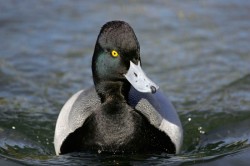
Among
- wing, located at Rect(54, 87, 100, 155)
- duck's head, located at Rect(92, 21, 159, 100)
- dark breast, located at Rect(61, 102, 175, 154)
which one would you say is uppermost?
duck's head, located at Rect(92, 21, 159, 100)

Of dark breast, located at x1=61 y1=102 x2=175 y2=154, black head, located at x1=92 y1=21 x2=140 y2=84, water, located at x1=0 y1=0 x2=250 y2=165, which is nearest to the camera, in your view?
black head, located at x1=92 y1=21 x2=140 y2=84

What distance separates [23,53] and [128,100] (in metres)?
3.83

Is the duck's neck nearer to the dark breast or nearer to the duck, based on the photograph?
the duck

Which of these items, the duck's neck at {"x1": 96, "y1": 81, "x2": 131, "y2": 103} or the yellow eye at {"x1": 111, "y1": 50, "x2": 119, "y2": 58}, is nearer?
the yellow eye at {"x1": 111, "y1": 50, "x2": 119, "y2": 58}

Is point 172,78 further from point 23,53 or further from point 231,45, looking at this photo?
point 23,53

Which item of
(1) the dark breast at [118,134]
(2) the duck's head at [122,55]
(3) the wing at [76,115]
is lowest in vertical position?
(1) the dark breast at [118,134]

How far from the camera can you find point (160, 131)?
260 inches

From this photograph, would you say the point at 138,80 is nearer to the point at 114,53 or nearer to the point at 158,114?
the point at 114,53

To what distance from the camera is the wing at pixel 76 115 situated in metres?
6.65

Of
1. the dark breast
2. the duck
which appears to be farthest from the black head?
the dark breast

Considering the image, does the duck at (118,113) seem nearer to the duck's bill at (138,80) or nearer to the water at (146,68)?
the duck's bill at (138,80)

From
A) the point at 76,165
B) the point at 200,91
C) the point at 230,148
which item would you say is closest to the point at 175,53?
the point at 200,91

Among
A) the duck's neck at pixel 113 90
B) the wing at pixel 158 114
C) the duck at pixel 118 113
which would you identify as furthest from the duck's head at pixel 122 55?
the wing at pixel 158 114

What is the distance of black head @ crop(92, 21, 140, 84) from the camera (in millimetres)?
6035
